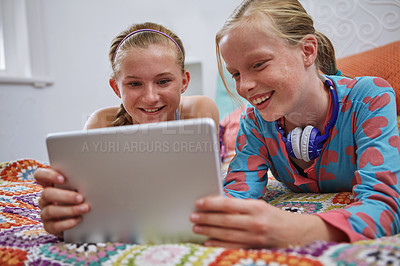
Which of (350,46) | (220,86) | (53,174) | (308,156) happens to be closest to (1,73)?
(220,86)

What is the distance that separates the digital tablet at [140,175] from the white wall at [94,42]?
64.2 inches

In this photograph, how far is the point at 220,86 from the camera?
229 centimetres

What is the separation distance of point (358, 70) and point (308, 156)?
0.82 metres

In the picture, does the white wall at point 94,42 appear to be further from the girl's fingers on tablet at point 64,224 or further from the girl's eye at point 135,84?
the girl's fingers on tablet at point 64,224

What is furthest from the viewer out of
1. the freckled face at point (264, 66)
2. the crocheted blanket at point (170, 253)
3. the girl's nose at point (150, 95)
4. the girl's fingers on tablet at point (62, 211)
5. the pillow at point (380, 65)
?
the pillow at point (380, 65)

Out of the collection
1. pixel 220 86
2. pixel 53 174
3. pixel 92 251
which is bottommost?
pixel 92 251

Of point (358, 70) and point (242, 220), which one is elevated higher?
point (358, 70)

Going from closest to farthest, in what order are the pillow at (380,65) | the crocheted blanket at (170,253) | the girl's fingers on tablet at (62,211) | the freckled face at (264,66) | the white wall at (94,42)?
the crocheted blanket at (170,253) → the girl's fingers on tablet at (62,211) → the freckled face at (264,66) → the pillow at (380,65) → the white wall at (94,42)

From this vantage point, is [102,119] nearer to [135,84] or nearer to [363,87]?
[135,84]

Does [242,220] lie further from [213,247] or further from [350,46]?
[350,46]

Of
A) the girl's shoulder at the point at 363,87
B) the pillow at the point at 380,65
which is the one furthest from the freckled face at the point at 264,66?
the pillow at the point at 380,65

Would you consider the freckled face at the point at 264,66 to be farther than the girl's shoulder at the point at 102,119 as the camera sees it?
No

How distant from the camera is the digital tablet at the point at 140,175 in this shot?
0.56 metres

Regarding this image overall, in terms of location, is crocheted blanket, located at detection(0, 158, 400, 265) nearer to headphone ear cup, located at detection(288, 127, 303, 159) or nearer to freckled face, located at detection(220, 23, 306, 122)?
headphone ear cup, located at detection(288, 127, 303, 159)
